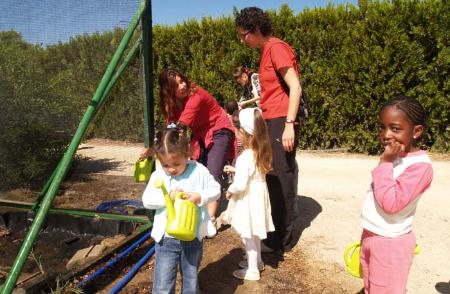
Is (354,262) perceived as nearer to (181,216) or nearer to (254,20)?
(181,216)

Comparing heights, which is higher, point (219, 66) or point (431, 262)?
point (219, 66)

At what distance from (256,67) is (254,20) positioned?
5.16 meters

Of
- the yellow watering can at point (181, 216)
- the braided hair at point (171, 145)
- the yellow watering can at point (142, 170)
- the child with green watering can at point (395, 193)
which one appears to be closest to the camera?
the child with green watering can at point (395, 193)

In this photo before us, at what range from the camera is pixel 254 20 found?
3252 millimetres

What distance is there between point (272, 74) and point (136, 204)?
1.90 metres

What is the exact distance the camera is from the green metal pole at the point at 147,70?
332 centimetres

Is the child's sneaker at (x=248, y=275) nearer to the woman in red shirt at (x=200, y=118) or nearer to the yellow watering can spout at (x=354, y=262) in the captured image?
the woman in red shirt at (x=200, y=118)

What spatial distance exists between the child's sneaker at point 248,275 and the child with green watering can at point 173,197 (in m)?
0.71

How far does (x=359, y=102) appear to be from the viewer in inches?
299

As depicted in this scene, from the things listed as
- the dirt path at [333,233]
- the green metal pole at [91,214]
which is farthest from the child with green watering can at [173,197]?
the green metal pole at [91,214]

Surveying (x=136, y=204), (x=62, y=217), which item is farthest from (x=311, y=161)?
(x=62, y=217)

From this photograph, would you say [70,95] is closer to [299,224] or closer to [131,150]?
[131,150]

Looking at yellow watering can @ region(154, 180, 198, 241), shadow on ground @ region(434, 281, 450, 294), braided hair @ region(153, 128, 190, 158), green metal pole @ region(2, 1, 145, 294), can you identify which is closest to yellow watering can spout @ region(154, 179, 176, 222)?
yellow watering can @ region(154, 180, 198, 241)

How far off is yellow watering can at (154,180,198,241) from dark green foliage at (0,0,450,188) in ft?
4.82
